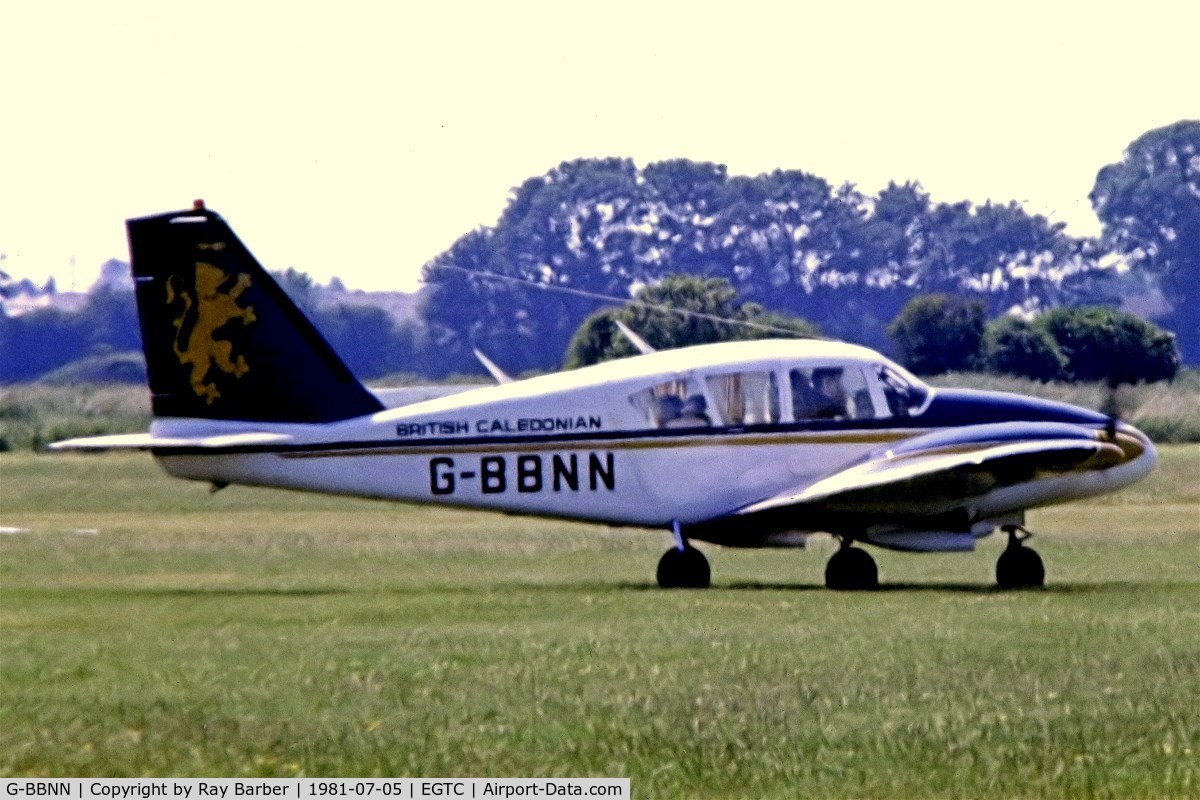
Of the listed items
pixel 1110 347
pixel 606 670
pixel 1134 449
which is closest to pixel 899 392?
pixel 1134 449

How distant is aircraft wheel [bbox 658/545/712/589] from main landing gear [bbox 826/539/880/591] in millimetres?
1104

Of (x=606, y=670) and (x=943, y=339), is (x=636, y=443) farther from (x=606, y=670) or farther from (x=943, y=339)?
(x=943, y=339)

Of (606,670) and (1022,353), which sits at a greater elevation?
(1022,353)

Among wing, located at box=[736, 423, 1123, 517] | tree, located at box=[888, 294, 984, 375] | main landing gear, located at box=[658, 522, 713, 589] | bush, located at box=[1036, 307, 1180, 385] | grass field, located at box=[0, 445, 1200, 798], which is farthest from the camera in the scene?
tree, located at box=[888, 294, 984, 375]

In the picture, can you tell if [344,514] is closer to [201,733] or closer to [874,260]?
[201,733]

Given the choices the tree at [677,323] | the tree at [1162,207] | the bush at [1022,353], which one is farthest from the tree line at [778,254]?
the bush at [1022,353]

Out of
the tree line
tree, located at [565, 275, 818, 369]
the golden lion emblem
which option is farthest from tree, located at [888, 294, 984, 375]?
the tree line

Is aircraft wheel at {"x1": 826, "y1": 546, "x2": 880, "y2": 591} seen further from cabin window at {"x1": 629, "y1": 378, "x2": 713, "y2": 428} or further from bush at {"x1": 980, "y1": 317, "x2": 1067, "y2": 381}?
bush at {"x1": 980, "y1": 317, "x2": 1067, "y2": 381}

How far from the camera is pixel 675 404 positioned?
78.7 feet

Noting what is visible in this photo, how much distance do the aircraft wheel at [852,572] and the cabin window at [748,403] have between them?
1.34 m

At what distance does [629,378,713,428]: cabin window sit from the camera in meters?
23.9

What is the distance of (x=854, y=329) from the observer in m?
92.9

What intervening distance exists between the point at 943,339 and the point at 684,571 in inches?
968

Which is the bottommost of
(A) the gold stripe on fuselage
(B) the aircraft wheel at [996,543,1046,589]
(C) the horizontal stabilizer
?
(B) the aircraft wheel at [996,543,1046,589]
